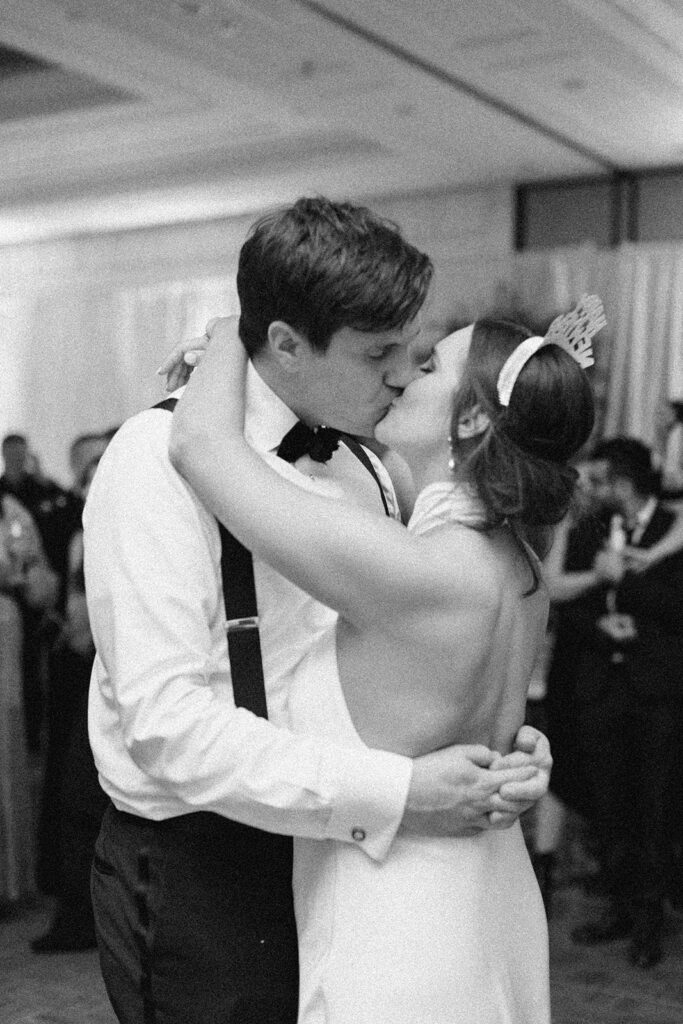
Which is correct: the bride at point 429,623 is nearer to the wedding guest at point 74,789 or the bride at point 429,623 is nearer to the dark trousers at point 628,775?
Result: the wedding guest at point 74,789

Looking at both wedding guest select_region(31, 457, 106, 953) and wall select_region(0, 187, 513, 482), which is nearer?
wedding guest select_region(31, 457, 106, 953)

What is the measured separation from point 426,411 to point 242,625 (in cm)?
36

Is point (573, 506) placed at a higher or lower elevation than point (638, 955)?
higher

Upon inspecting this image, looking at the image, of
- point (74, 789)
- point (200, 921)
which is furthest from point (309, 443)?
point (74, 789)

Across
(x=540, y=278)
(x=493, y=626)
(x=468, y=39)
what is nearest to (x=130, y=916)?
(x=493, y=626)

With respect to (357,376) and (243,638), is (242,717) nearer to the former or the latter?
(243,638)

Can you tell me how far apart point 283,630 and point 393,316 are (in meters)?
0.40

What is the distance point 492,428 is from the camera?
5.29 ft

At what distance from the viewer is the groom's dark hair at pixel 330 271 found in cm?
149

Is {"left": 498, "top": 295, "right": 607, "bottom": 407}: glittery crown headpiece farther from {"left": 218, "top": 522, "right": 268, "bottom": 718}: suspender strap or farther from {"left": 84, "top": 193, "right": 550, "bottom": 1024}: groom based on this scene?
{"left": 218, "top": 522, "right": 268, "bottom": 718}: suspender strap

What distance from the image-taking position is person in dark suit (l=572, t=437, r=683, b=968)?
4.59 meters

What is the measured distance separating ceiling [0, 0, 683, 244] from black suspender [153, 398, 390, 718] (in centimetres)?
443

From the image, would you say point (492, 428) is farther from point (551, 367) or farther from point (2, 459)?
point (2, 459)

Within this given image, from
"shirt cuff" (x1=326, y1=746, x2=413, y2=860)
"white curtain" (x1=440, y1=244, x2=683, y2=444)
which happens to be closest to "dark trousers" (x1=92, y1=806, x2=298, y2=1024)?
"shirt cuff" (x1=326, y1=746, x2=413, y2=860)
